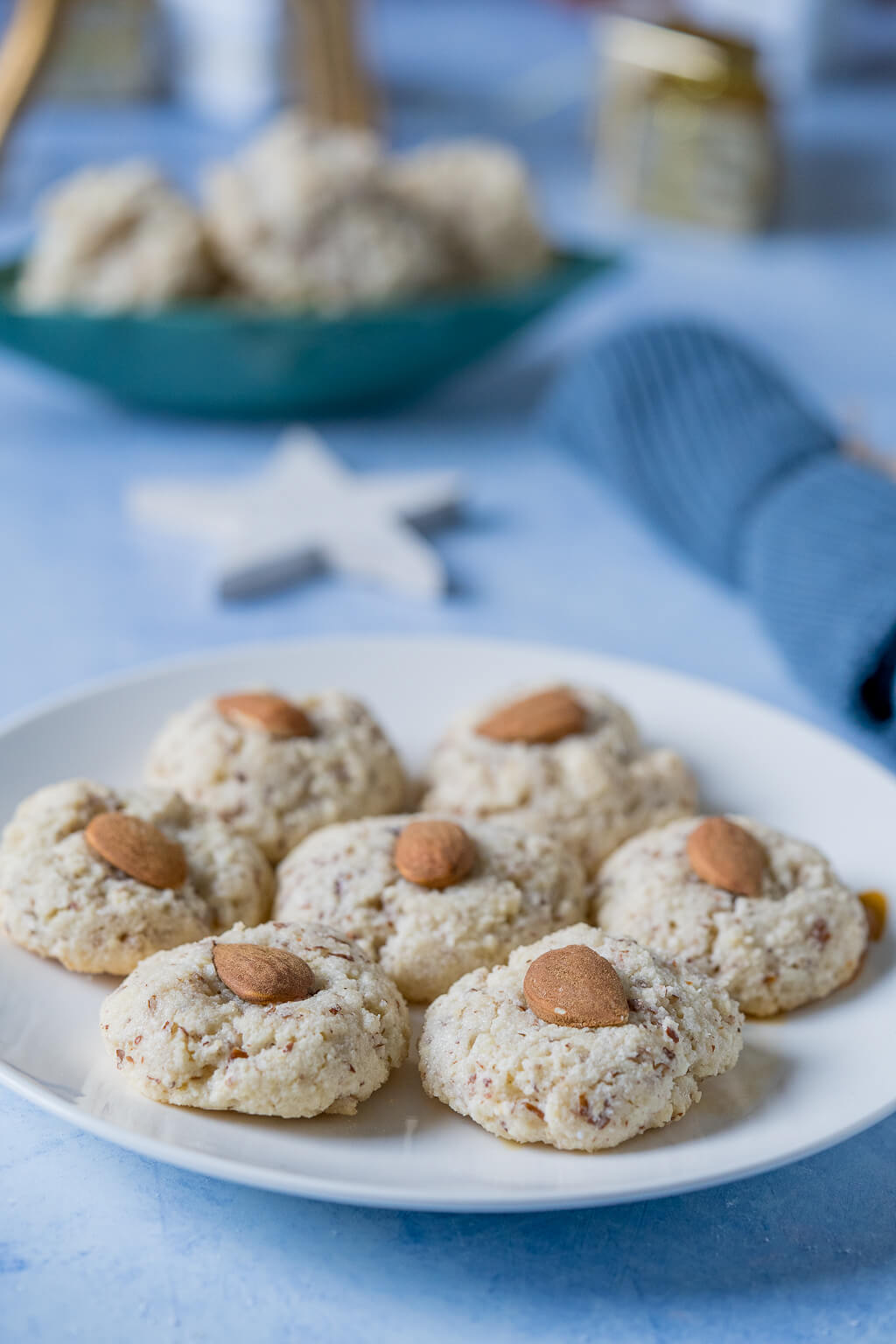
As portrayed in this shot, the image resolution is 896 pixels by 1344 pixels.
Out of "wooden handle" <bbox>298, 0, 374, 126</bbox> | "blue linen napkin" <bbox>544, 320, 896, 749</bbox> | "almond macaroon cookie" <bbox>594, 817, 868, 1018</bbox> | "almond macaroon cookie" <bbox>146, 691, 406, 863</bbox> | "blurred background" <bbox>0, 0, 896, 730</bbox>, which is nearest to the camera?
"almond macaroon cookie" <bbox>594, 817, 868, 1018</bbox>

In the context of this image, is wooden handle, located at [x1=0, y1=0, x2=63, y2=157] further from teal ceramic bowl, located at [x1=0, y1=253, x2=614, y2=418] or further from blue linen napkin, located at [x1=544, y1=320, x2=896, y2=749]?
blue linen napkin, located at [x1=544, y1=320, x2=896, y2=749]

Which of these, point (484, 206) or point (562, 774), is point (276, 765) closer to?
point (562, 774)

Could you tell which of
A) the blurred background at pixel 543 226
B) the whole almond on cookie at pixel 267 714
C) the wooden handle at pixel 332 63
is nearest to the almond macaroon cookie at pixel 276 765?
the whole almond on cookie at pixel 267 714

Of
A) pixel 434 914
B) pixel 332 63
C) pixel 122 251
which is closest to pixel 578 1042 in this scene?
pixel 434 914

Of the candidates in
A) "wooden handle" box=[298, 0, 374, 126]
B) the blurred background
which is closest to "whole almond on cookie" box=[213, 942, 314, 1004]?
the blurred background

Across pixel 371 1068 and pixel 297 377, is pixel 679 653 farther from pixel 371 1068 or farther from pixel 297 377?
pixel 371 1068

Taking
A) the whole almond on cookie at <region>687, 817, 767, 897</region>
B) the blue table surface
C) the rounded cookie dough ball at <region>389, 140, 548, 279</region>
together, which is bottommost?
the blue table surface
